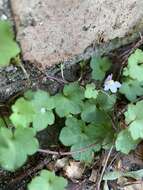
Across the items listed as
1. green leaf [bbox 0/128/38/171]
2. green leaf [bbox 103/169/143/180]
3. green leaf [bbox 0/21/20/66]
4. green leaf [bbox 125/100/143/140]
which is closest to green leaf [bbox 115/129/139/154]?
green leaf [bbox 125/100/143/140]

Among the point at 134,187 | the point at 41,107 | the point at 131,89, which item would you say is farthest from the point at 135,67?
the point at 134,187

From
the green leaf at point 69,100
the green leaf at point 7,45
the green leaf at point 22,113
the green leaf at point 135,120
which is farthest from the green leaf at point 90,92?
the green leaf at point 7,45

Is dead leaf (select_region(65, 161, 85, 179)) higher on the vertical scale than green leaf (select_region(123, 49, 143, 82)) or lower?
lower

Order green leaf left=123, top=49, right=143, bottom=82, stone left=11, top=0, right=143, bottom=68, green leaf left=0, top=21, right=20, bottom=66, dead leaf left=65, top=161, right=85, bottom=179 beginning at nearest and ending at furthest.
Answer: green leaf left=0, top=21, right=20, bottom=66 → stone left=11, top=0, right=143, bottom=68 → green leaf left=123, top=49, right=143, bottom=82 → dead leaf left=65, top=161, right=85, bottom=179

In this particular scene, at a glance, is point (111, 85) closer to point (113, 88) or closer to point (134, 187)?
point (113, 88)

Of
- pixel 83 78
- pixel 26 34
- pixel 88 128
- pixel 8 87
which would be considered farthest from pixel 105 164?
pixel 26 34

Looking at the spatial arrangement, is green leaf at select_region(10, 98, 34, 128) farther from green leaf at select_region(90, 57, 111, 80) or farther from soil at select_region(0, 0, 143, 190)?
green leaf at select_region(90, 57, 111, 80)
